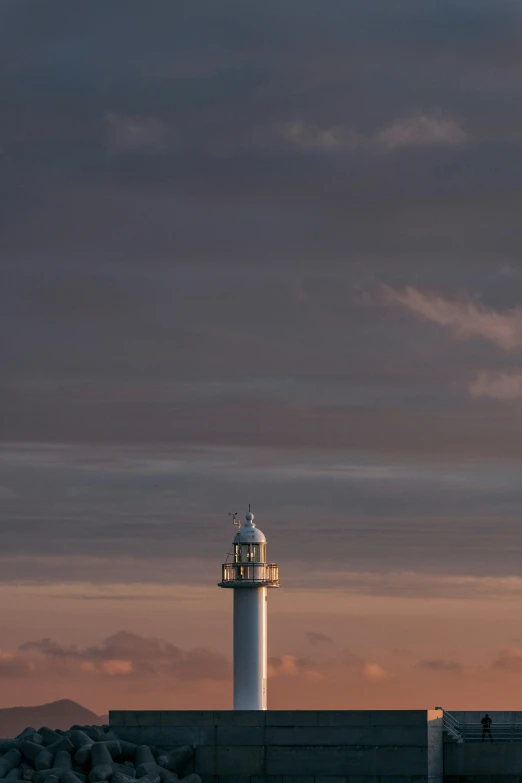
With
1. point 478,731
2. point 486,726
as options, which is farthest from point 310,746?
point 478,731

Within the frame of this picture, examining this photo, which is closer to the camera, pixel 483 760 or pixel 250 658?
pixel 483 760

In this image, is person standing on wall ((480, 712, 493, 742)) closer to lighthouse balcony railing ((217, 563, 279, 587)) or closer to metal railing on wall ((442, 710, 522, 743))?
metal railing on wall ((442, 710, 522, 743))

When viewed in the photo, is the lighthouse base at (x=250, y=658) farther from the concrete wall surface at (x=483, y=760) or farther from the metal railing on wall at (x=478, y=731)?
Result: the concrete wall surface at (x=483, y=760)

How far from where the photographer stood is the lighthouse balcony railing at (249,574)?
5947 centimetres

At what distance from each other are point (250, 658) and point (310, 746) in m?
13.1

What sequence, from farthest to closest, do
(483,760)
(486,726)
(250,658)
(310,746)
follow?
(250,658), (486,726), (483,760), (310,746)

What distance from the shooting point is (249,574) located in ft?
196

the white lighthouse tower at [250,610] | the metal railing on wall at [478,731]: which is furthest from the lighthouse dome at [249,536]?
the metal railing on wall at [478,731]

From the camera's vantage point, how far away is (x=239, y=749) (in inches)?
1795

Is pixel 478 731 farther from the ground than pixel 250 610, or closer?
closer

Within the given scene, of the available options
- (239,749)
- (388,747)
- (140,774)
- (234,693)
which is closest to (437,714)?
(388,747)

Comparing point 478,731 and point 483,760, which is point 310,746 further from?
point 478,731

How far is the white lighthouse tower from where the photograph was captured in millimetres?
58375

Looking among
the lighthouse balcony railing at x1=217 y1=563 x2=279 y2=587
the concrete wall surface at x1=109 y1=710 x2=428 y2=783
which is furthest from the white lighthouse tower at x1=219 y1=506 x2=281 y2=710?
the concrete wall surface at x1=109 y1=710 x2=428 y2=783
